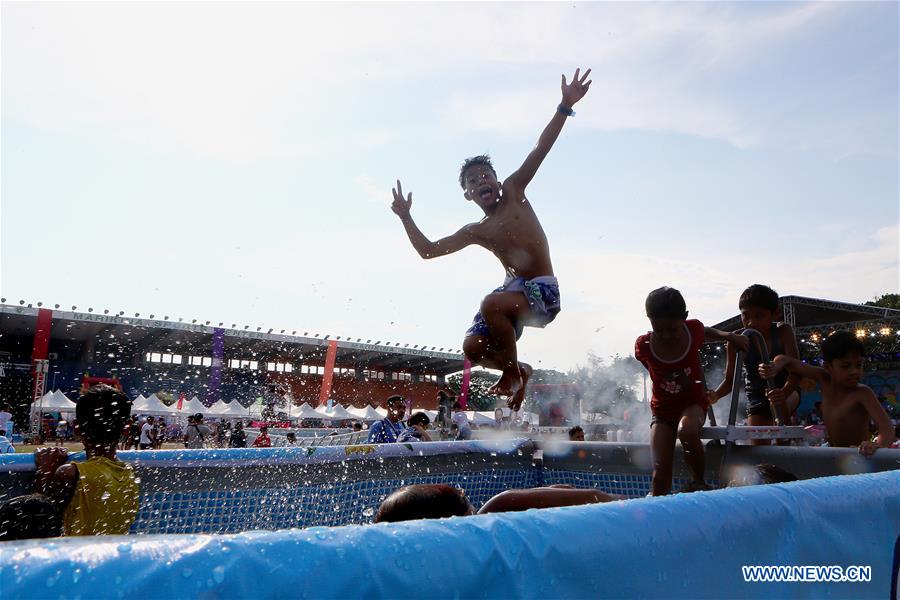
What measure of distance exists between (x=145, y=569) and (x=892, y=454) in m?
3.07

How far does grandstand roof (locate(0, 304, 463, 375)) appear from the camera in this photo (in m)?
32.0

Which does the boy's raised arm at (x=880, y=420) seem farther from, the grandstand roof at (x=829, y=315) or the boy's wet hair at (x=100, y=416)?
the grandstand roof at (x=829, y=315)

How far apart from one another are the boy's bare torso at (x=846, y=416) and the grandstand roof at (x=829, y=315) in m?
18.0

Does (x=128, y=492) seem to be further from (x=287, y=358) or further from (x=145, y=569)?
(x=287, y=358)

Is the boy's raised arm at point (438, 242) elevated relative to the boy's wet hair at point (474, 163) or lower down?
lower down

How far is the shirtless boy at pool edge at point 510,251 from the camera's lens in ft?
12.1

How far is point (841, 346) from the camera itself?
3.72m

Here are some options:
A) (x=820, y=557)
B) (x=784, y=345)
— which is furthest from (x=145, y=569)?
(x=784, y=345)

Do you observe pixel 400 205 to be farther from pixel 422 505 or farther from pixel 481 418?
pixel 481 418

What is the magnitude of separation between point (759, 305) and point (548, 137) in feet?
5.77

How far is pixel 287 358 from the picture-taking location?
42906mm

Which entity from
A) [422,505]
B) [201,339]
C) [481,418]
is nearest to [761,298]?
[422,505]
